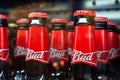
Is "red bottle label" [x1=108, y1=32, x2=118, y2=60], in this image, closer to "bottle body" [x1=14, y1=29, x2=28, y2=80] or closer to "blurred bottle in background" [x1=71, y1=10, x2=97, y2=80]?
"blurred bottle in background" [x1=71, y1=10, x2=97, y2=80]

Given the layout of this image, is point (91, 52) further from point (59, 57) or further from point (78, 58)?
point (59, 57)

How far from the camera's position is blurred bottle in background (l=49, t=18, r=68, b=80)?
122 centimetres

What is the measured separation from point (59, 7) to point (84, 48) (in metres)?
0.63

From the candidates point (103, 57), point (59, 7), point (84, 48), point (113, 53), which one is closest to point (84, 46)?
point (84, 48)

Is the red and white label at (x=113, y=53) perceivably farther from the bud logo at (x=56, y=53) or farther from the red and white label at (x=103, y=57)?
the bud logo at (x=56, y=53)

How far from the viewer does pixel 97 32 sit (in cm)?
113

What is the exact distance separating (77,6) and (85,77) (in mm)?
580

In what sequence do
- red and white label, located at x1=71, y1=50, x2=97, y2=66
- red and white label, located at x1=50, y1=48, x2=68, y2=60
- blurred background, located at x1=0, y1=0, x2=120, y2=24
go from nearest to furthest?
1. red and white label, located at x1=71, y1=50, x2=97, y2=66
2. red and white label, located at x1=50, y1=48, x2=68, y2=60
3. blurred background, located at x1=0, y1=0, x2=120, y2=24

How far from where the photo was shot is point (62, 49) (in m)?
1.23

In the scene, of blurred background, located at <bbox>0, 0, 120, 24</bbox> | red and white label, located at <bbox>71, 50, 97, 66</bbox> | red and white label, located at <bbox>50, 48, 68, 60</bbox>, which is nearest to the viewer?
red and white label, located at <bbox>71, 50, 97, 66</bbox>

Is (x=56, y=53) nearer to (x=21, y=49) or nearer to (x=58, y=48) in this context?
(x=58, y=48)

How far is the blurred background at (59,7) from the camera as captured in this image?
1462 millimetres

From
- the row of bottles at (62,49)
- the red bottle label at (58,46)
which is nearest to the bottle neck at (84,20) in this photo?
the row of bottles at (62,49)

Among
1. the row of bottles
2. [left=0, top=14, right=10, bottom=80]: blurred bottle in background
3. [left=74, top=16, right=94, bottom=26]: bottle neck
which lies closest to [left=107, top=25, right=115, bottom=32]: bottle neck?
the row of bottles
